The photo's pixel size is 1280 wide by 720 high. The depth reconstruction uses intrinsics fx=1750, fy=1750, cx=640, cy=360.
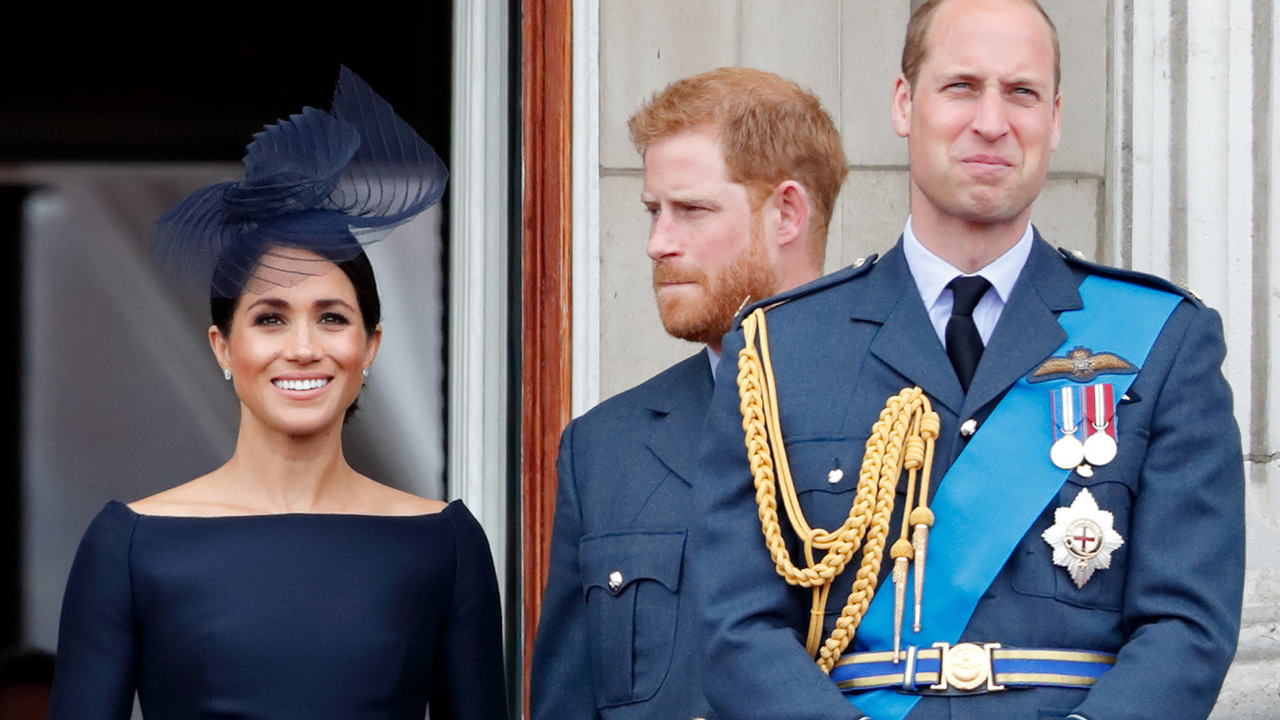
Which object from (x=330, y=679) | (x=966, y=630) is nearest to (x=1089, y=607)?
(x=966, y=630)

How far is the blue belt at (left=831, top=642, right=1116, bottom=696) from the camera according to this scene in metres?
2.05

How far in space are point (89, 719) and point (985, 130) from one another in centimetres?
157

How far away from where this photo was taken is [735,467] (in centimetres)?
219

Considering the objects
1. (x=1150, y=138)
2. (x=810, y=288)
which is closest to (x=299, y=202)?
(x=810, y=288)

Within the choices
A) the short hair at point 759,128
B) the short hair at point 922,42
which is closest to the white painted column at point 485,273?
the short hair at point 759,128

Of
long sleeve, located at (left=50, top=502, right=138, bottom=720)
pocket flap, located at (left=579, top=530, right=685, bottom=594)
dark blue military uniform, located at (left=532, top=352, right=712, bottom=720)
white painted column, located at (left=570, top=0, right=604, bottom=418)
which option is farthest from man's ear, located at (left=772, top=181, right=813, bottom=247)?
long sleeve, located at (left=50, top=502, right=138, bottom=720)

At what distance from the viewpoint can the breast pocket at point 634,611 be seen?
8.70 ft

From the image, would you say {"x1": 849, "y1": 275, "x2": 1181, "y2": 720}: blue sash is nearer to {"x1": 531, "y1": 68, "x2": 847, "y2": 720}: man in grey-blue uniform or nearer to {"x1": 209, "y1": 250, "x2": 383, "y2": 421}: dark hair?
{"x1": 531, "y1": 68, "x2": 847, "y2": 720}: man in grey-blue uniform

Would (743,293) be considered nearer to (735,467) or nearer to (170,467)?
(735,467)

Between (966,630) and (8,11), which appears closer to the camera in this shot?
(966,630)

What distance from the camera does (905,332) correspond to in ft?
7.32

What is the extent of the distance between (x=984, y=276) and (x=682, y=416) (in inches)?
29.1

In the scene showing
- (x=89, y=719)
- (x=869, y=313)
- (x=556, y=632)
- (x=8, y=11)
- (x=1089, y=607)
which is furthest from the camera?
(x=8, y=11)

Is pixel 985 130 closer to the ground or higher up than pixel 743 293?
higher up
